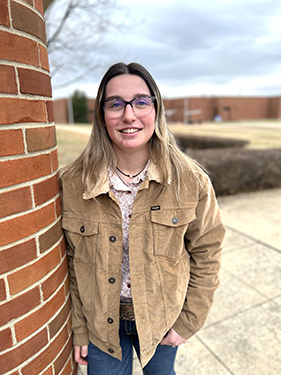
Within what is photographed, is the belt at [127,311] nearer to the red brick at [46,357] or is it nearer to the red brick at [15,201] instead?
the red brick at [46,357]

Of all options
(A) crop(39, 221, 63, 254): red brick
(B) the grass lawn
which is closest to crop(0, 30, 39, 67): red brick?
(A) crop(39, 221, 63, 254): red brick

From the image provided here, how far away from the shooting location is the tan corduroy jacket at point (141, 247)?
1336 mm

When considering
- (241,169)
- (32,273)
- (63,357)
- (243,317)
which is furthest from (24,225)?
(241,169)

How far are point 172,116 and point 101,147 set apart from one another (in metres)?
50.6

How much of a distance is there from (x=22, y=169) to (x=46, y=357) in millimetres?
803

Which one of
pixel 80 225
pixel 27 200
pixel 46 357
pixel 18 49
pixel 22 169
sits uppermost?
pixel 18 49

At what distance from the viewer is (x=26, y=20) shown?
981 mm

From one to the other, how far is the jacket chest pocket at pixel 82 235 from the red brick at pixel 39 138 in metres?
0.37

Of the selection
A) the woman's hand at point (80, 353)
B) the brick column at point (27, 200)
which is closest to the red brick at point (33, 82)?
the brick column at point (27, 200)

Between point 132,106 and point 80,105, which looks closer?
point 132,106

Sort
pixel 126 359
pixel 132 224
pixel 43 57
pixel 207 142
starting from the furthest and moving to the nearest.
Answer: pixel 207 142, pixel 126 359, pixel 132 224, pixel 43 57

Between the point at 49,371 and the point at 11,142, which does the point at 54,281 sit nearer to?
the point at 49,371

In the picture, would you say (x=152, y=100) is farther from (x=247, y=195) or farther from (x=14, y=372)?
(x=247, y=195)

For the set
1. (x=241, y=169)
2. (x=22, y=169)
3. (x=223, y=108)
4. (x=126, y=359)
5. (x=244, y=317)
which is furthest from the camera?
(x=223, y=108)
